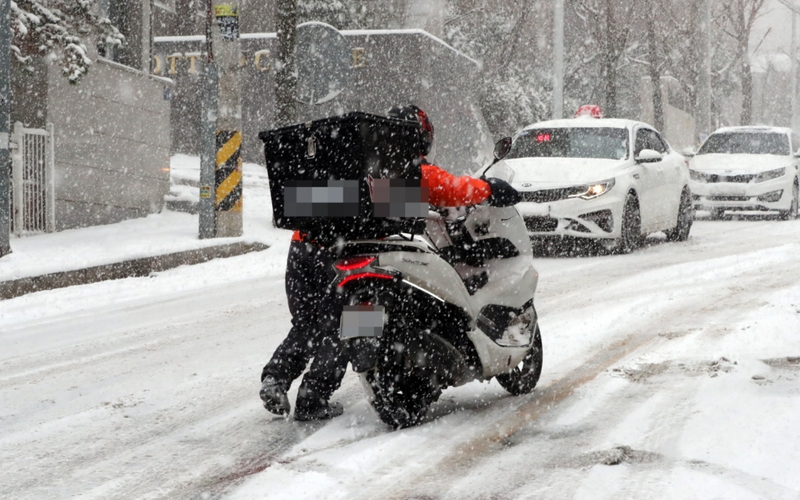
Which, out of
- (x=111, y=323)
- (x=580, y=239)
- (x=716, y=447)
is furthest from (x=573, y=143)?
(x=716, y=447)

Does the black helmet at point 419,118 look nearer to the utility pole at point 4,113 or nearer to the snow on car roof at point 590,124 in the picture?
the utility pole at point 4,113

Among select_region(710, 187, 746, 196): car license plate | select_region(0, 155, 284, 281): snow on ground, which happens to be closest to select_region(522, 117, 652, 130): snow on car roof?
select_region(0, 155, 284, 281): snow on ground

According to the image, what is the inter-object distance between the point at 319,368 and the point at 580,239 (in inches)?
342

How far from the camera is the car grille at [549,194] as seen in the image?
12.4m

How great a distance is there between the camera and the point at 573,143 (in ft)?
45.3

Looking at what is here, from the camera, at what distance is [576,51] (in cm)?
4322

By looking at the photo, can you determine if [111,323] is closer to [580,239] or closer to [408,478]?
[408,478]

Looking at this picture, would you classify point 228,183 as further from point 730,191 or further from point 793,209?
point 793,209

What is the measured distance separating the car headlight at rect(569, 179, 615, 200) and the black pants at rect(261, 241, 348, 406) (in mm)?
7802

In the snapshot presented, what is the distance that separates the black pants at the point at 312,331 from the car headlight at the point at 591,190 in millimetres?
7802

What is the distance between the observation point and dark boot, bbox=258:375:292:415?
497 cm

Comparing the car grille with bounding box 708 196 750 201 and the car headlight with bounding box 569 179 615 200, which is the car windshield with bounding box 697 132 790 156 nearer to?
the car grille with bounding box 708 196 750 201

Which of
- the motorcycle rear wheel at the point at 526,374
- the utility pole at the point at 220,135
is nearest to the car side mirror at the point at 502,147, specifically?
the motorcycle rear wheel at the point at 526,374

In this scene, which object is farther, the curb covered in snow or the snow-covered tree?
the snow-covered tree
